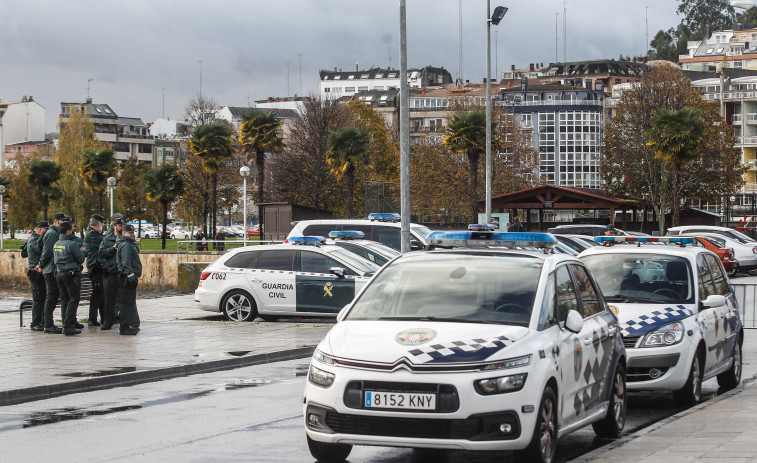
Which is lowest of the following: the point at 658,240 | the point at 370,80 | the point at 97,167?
the point at 658,240

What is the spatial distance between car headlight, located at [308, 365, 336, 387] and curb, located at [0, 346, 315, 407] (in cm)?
543

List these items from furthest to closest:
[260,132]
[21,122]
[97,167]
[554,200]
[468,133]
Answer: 1. [21,122]
2. [97,167]
3. [260,132]
4. [554,200]
5. [468,133]

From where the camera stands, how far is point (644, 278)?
11758mm

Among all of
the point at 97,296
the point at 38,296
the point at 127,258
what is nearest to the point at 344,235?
the point at 97,296

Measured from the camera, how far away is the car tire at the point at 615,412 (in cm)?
884

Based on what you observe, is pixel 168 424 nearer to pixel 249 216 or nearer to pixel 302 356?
pixel 302 356

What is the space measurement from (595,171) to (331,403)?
125 meters

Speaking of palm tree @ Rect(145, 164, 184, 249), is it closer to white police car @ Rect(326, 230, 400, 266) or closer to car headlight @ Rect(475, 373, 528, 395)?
white police car @ Rect(326, 230, 400, 266)

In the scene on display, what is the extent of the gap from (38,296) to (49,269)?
1.37 meters

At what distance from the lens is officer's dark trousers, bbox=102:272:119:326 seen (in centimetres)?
1842

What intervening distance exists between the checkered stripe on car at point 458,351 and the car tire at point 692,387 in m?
4.42

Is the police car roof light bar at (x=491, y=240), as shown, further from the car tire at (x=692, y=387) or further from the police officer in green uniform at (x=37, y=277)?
the police officer in green uniform at (x=37, y=277)

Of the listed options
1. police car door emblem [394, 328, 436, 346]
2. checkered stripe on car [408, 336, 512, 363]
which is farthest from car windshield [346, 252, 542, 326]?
checkered stripe on car [408, 336, 512, 363]

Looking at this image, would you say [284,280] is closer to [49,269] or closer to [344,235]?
[344,235]
